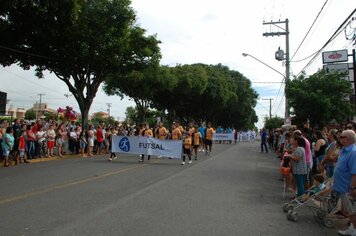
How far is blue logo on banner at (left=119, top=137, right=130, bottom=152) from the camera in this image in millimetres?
19109

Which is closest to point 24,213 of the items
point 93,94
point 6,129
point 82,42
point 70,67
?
point 6,129

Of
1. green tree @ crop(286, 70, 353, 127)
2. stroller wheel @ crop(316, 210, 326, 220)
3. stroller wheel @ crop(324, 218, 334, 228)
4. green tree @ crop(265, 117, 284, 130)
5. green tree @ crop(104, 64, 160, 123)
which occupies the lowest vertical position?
stroller wheel @ crop(324, 218, 334, 228)

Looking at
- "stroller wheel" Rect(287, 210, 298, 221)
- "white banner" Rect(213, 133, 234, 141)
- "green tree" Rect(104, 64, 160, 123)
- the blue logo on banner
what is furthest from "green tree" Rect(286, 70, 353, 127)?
"white banner" Rect(213, 133, 234, 141)

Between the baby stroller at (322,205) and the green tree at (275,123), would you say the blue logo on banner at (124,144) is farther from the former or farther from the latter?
the green tree at (275,123)

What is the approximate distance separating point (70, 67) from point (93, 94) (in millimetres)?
2871

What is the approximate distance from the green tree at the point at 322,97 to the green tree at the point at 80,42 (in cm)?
1058

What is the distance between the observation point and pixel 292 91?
19766mm

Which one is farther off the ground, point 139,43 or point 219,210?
point 139,43

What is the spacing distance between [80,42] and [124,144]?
7.48 metres

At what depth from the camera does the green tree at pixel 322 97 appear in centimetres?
1883

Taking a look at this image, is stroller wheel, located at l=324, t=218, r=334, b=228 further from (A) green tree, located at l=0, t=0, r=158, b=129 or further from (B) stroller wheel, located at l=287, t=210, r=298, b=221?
(A) green tree, located at l=0, t=0, r=158, b=129

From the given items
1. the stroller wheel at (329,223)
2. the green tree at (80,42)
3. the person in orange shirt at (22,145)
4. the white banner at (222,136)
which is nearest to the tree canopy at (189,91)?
the green tree at (80,42)

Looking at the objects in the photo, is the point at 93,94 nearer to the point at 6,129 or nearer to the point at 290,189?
the point at 6,129

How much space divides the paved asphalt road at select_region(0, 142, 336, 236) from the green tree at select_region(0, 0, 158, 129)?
30.4ft
